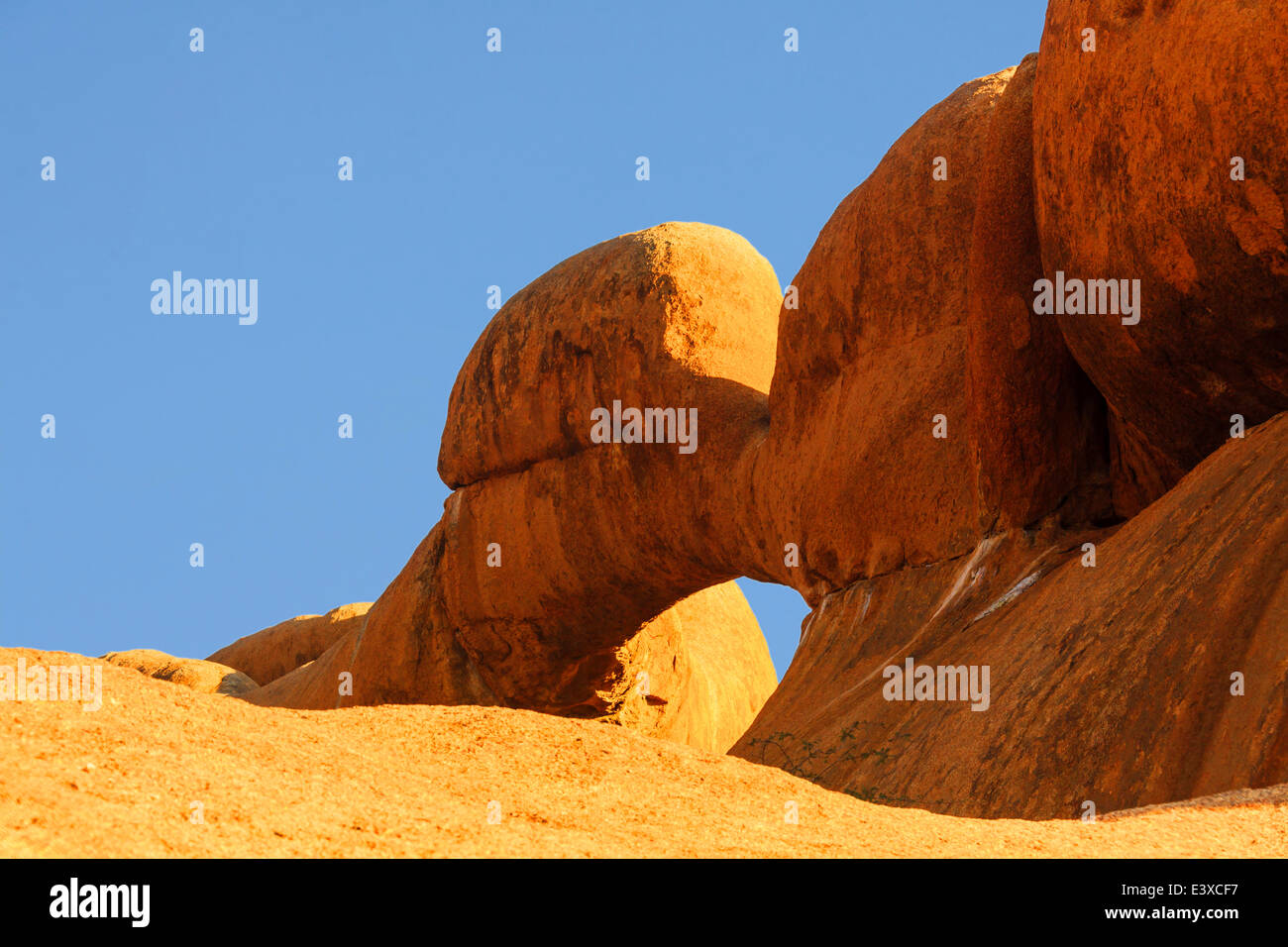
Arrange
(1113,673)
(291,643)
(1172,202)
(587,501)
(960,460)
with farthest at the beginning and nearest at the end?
(291,643) < (587,501) < (960,460) < (1172,202) < (1113,673)

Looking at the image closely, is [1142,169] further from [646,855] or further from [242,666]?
[242,666]

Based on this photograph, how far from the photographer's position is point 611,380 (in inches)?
520

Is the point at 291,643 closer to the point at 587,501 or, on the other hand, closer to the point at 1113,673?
the point at 587,501

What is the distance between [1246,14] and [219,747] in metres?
4.95

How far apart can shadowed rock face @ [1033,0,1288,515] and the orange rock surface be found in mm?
3049

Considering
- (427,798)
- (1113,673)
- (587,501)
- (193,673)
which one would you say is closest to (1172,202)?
(1113,673)

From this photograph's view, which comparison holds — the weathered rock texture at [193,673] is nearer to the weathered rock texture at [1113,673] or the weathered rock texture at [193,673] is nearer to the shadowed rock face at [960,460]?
the shadowed rock face at [960,460]

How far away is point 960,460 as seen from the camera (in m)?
8.50

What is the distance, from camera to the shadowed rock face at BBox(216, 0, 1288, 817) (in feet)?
17.6

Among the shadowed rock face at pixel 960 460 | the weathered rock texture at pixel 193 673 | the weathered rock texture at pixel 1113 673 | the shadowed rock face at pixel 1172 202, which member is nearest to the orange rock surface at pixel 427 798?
the weathered rock texture at pixel 1113 673

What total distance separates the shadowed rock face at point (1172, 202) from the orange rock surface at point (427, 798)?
305cm

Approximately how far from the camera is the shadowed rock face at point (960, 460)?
5352 millimetres

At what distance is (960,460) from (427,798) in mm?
5959

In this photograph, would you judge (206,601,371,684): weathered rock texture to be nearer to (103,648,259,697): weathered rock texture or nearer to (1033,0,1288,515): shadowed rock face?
(103,648,259,697): weathered rock texture
